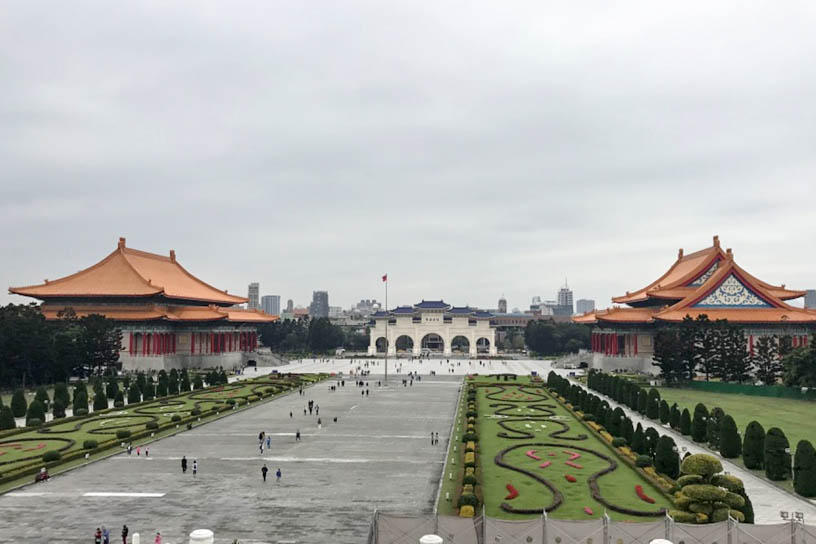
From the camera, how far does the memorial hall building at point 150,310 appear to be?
87062 millimetres

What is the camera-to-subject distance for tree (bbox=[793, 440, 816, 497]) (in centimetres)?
2570

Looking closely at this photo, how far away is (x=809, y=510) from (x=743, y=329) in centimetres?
5806

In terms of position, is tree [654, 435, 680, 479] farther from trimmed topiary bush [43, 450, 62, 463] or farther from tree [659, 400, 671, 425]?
trimmed topiary bush [43, 450, 62, 463]

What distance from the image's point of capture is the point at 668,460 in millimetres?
28516

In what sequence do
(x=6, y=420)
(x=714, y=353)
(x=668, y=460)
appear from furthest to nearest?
(x=714, y=353)
(x=6, y=420)
(x=668, y=460)

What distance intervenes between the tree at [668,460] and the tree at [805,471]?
437 centimetres

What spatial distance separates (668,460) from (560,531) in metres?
13.0

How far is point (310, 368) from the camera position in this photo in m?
98.9

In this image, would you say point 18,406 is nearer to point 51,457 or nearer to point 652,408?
point 51,457

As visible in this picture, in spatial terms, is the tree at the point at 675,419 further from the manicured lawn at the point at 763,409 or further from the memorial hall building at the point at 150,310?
the memorial hall building at the point at 150,310

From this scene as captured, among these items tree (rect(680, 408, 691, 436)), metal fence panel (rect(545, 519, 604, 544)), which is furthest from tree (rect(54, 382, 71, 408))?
tree (rect(680, 408, 691, 436))

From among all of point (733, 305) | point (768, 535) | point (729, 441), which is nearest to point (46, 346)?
point (729, 441)

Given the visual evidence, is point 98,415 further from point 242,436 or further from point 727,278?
point 727,278

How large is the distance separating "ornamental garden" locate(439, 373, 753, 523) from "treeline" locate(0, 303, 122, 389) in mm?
42565
